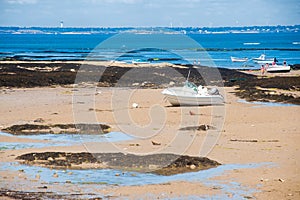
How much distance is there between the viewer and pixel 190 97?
24922mm

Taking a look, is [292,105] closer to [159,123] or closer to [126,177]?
[159,123]

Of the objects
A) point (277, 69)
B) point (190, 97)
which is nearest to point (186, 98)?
point (190, 97)

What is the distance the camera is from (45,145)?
16.9 m

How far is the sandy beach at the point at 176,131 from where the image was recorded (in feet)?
40.6

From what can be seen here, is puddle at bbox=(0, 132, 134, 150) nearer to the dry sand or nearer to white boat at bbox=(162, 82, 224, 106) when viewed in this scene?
the dry sand

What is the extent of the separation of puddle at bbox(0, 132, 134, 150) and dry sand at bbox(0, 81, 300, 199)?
583mm

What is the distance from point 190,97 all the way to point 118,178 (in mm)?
12085

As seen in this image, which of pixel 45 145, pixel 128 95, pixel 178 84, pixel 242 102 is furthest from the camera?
pixel 178 84

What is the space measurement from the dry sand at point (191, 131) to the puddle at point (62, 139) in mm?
583

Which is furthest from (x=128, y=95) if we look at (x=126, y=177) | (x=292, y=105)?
(x=126, y=177)

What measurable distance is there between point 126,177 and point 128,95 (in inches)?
668

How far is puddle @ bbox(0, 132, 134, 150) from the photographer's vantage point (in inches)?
664

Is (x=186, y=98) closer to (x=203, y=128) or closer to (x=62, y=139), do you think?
(x=203, y=128)

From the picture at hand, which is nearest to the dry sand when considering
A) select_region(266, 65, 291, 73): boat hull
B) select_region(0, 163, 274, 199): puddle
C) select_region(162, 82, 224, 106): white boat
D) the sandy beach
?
the sandy beach
